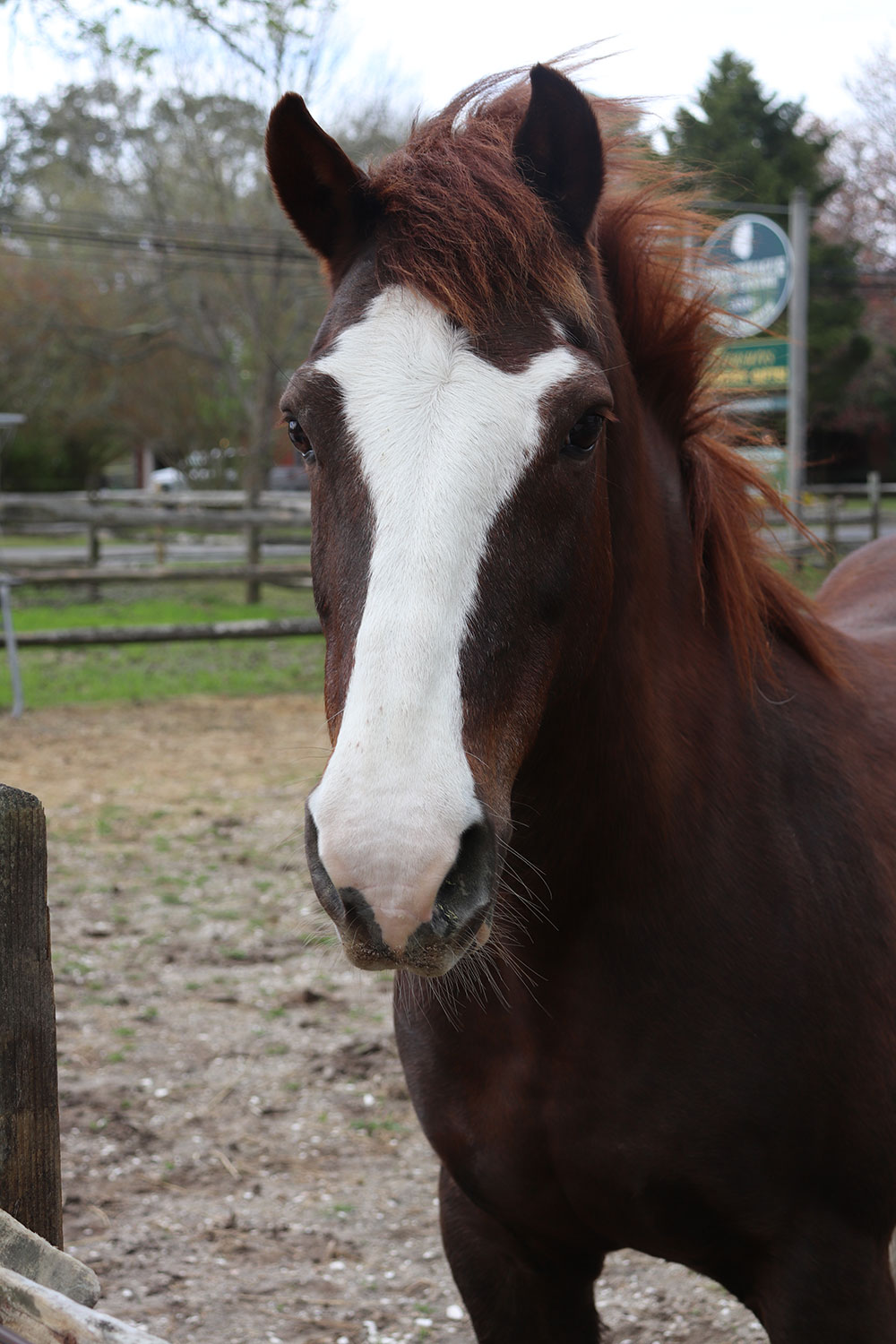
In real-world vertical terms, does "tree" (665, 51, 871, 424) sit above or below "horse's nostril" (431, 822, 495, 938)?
above

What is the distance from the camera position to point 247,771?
721 cm

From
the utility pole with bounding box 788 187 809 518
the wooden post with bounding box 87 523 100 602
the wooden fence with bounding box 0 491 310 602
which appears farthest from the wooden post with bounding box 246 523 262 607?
the utility pole with bounding box 788 187 809 518

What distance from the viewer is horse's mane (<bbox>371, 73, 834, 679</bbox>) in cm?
144

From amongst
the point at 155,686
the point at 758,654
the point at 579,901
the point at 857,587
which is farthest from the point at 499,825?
the point at 155,686

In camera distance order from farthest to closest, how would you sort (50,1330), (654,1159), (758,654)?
(758,654)
(654,1159)
(50,1330)

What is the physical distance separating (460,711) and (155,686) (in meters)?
9.12

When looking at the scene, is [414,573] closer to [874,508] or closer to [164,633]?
[164,633]

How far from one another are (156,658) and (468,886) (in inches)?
428

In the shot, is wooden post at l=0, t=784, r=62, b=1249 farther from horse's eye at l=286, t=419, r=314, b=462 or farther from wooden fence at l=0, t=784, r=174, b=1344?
horse's eye at l=286, t=419, r=314, b=462

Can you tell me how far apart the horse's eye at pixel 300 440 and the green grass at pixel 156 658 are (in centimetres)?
794

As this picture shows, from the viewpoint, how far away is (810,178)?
24.0 metres

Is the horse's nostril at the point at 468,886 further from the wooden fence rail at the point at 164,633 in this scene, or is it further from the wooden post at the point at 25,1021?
the wooden fence rail at the point at 164,633

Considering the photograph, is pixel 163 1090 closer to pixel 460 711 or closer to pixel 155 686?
pixel 460 711

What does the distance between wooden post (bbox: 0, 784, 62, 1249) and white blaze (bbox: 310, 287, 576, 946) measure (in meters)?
0.52
